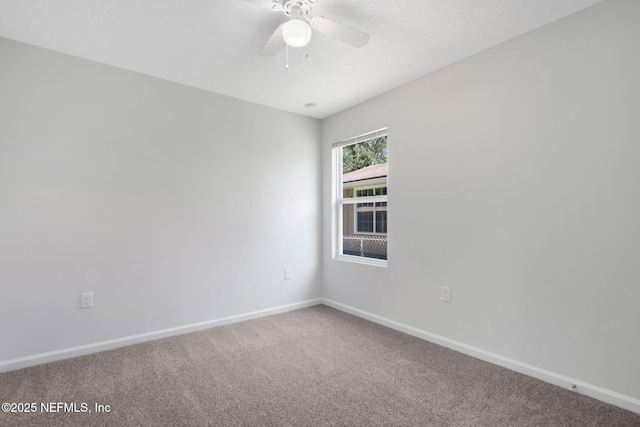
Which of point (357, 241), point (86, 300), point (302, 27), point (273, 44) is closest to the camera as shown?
point (302, 27)

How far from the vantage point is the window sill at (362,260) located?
3.43 metres

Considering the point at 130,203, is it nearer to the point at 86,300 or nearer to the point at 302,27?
the point at 86,300

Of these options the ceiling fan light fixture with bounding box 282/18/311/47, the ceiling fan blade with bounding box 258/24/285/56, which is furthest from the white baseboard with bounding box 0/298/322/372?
the ceiling fan light fixture with bounding box 282/18/311/47

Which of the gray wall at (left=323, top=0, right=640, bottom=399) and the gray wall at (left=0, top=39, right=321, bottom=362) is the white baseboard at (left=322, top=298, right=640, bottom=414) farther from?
the gray wall at (left=0, top=39, right=321, bottom=362)

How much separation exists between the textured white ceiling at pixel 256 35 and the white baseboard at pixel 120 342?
2.38m

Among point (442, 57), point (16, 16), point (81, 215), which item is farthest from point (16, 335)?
point (442, 57)

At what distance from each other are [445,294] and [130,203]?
9.53ft

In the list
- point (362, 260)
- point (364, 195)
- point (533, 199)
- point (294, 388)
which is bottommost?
point (294, 388)

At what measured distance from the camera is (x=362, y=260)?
3.68m

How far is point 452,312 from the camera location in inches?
106

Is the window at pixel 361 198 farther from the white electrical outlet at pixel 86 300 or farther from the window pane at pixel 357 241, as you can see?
the white electrical outlet at pixel 86 300

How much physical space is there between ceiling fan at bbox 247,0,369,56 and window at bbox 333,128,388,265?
1544mm

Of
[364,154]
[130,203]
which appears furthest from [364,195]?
[130,203]

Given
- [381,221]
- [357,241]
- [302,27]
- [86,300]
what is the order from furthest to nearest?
[357,241]
[381,221]
[86,300]
[302,27]
